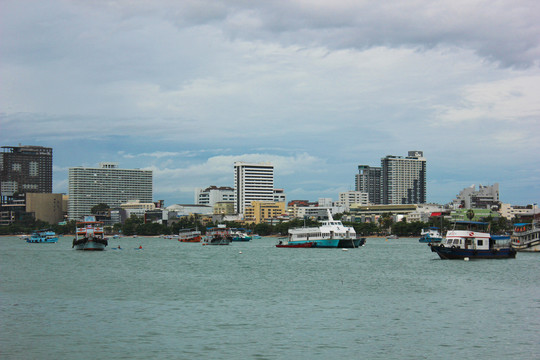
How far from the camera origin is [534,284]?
60.5m

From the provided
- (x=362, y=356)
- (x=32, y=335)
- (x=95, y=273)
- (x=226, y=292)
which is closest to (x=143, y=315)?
(x=32, y=335)

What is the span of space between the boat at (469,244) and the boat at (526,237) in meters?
27.0

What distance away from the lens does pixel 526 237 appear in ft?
395

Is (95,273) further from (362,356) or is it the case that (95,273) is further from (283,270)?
(362,356)

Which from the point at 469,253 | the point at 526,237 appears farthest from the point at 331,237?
the point at 469,253

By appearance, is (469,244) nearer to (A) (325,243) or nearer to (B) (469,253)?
(B) (469,253)

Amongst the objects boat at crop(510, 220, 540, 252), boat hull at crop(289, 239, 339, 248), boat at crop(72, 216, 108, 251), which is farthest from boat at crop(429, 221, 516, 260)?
boat at crop(72, 216, 108, 251)

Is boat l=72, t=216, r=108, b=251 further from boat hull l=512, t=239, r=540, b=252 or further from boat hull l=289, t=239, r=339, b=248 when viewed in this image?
boat hull l=512, t=239, r=540, b=252

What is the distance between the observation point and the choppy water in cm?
3300

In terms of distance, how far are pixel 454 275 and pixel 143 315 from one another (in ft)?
126

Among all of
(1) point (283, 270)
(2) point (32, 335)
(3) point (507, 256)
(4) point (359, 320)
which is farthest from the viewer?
(3) point (507, 256)

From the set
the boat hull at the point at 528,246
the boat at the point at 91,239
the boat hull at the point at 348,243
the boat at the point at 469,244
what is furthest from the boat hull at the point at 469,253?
the boat at the point at 91,239

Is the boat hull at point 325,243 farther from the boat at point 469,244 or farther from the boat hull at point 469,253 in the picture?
the boat at point 469,244

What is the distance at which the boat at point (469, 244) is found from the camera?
8994 centimetres
